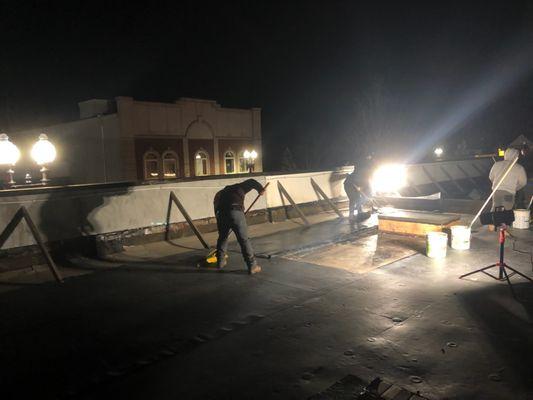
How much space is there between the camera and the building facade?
28.5 m

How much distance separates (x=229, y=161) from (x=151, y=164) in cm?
726

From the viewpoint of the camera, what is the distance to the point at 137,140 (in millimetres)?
29250

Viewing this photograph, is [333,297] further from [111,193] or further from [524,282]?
[111,193]

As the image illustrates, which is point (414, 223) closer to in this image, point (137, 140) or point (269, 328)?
point (269, 328)

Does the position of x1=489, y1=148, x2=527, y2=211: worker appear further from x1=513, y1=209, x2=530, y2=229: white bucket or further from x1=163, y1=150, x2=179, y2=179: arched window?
x1=163, y1=150, x2=179, y2=179: arched window

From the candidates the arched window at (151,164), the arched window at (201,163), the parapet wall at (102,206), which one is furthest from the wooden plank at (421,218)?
the arched window at (201,163)

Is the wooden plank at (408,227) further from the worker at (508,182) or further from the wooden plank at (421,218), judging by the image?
the worker at (508,182)

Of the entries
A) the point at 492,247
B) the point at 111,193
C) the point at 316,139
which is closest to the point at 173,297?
the point at 111,193

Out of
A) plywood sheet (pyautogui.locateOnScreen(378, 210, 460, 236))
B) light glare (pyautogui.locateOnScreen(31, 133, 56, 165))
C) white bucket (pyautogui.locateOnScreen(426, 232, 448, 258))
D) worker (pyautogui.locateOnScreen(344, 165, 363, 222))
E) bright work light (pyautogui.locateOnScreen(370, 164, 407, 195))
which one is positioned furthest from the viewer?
bright work light (pyautogui.locateOnScreen(370, 164, 407, 195))

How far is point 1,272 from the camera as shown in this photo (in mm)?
7707

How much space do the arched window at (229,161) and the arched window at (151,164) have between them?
6.38 meters

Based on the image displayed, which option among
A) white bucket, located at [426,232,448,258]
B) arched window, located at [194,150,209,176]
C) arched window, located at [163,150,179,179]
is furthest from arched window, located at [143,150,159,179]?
white bucket, located at [426,232,448,258]

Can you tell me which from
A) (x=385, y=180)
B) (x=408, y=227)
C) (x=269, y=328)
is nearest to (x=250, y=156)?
(x=385, y=180)

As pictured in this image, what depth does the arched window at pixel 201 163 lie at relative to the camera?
33125mm
